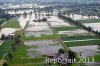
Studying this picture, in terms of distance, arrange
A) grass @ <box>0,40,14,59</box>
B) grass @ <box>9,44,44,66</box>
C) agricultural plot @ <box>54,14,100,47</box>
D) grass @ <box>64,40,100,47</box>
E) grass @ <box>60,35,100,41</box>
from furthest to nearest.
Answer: grass @ <box>60,35,100,41</box>, agricultural plot @ <box>54,14,100,47</box>, grass @ <box>64,40,100,47</box>, grass @ <box>0,40,14,59</box>, grass @ <box>9,44,44,66</box>

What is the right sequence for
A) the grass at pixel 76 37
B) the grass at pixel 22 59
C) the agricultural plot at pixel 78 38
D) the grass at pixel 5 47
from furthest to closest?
the grass at pixel 76 37 → the agricultural plot at pixel 78 38 → the grass at pixel 5 47 → the grass at pixel 22 59

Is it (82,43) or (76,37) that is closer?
(82,43)

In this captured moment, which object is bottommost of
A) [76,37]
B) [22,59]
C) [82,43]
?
[76,37]

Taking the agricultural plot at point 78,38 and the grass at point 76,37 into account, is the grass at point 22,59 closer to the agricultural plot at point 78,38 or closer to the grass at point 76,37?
the agricultural plot at point 78,38

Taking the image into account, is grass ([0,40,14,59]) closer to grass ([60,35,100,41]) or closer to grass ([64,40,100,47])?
grass ([64,40,100,47])

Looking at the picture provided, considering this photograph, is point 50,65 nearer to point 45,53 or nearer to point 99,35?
point 45,53

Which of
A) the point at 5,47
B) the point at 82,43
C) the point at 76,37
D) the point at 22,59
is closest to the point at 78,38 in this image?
the point at 76,37

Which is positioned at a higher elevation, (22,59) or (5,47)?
(22,59)

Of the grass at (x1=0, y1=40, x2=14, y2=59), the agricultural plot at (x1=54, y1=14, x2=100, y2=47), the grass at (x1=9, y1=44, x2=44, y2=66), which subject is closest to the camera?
the grass at (x1=9, y1=44, x2=44, y2=66)

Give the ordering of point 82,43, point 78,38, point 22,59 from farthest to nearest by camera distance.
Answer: point 78,38 → point 82,43 → point 22,59

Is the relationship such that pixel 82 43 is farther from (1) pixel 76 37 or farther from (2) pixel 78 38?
(1) pixel 76 37

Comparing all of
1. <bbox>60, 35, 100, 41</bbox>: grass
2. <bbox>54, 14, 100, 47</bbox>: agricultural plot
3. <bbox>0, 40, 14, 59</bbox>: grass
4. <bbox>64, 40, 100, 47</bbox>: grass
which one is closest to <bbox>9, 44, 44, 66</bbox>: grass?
<bbox>0, 40, 14, 59</bbox>: grass

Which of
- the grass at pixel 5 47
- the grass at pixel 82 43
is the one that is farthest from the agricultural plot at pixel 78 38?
the grass at pixel 5 47
